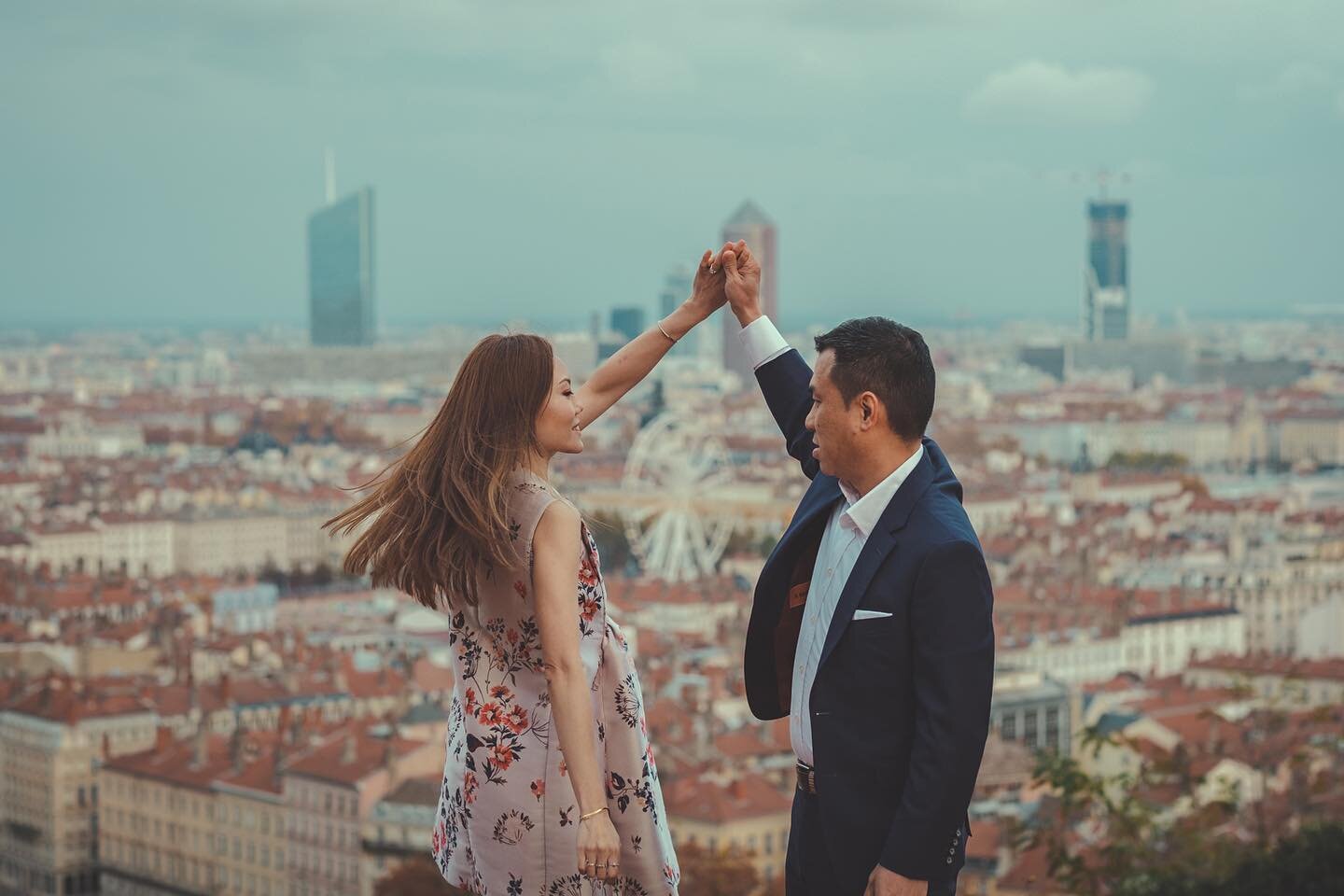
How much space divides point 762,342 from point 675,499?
2620 cm

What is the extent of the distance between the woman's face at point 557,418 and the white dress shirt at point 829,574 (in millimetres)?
223

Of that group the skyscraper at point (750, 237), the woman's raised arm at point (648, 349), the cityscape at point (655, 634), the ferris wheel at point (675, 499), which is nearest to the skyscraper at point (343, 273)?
the skyscraper at point (750, 237)

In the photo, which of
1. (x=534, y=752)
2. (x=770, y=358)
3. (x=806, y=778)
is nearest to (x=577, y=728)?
(x=534, y=752)

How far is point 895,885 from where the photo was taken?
5.69ft

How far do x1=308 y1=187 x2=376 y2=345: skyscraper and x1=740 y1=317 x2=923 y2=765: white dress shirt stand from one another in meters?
90.6

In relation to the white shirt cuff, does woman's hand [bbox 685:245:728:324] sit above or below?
above

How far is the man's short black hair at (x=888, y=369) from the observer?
1.79 m

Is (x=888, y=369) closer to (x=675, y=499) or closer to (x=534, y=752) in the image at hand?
(x=534, y=752)

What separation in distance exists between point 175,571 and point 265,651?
15.9 metres

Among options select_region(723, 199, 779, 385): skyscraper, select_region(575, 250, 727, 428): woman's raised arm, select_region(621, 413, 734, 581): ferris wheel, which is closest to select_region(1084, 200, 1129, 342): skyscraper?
select_region(723, 199, 779, 385): skyscraper

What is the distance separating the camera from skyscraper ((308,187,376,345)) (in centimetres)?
9156

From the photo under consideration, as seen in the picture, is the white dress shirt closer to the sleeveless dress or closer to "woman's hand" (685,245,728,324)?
the sleeveless dress

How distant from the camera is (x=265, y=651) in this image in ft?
76.8

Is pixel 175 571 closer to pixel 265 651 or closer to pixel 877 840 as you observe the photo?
pixel 265 651
